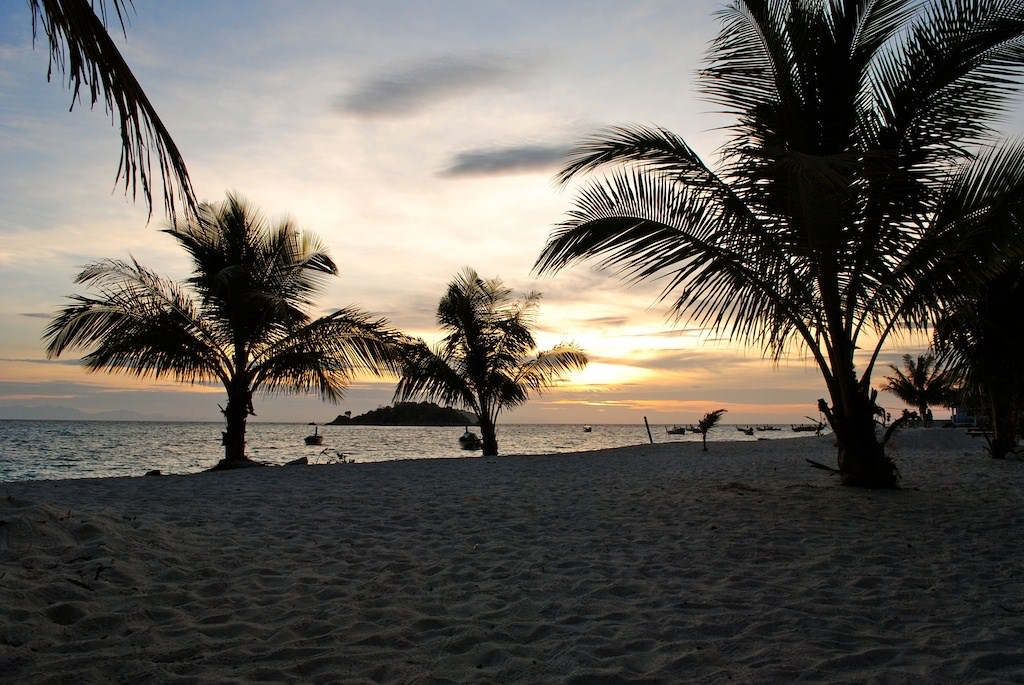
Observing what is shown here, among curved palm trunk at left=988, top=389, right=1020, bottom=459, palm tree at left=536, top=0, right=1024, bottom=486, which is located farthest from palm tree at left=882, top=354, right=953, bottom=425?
palm tree at left=536, top=0, right=1024, bottom=486

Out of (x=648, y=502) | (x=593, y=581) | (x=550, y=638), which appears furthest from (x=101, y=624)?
(x=648, y=502)

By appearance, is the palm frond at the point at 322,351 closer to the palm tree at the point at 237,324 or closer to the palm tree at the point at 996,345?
the palm tree at the point at 237,324

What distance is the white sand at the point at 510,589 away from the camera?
2758 mm

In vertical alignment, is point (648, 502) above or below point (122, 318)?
below

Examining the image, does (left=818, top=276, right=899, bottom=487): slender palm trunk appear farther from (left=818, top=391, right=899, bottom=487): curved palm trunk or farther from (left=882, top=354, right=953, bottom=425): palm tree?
(left=882, top=354, right=953, bottom=425): palm tree

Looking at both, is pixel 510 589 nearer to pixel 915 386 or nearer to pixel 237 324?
A: pixel 237 324

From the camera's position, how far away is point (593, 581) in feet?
13.3

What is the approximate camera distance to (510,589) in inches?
153

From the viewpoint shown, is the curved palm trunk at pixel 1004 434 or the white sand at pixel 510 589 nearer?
the white sand at pixel 510 589

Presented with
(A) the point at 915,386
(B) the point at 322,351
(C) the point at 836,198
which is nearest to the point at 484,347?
(B) the point at 322,351

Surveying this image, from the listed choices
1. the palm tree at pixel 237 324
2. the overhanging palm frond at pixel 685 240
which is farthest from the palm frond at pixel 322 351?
the overhanging palm frond at pixel 685 240

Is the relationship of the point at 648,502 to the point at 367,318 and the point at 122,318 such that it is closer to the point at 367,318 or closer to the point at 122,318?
A: the point at 367,318

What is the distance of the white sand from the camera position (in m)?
2.76

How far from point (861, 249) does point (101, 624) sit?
7.21m
